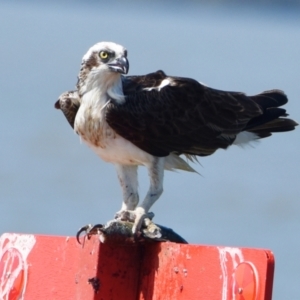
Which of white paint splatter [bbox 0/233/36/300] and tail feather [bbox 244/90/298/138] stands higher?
tail feather [bbox 244/90/298/138]

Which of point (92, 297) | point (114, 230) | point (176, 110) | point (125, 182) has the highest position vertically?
point (176, 110)

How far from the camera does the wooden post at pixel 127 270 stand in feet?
13.4

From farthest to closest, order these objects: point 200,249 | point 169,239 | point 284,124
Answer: point 284,124, point 169,239, point 200,249

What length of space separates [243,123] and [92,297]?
303 cm

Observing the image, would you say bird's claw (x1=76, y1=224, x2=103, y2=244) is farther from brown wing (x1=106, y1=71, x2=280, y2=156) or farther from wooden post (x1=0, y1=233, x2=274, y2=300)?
brown wing (x1=106, y1=71, x2=280, y2=156)

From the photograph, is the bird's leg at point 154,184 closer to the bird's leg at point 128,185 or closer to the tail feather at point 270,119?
the bird's leg at point 128,185

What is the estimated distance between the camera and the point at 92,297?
192 inches

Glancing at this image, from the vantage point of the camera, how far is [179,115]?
714 cm

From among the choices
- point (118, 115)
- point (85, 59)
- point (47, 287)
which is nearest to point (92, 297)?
point (47, 287)

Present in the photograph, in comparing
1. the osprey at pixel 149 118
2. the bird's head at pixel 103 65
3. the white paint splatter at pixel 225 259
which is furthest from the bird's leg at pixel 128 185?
the white paint splatter at pixel 225 259

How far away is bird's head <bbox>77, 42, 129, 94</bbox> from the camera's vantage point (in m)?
6.64

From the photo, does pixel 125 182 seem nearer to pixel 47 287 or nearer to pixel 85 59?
pixel 85 59

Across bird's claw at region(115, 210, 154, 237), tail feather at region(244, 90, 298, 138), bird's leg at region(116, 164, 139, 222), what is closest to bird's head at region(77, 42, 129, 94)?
bird's leg at region(116, 164, 139, 222)

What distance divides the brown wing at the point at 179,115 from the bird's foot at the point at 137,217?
2.55 ft
